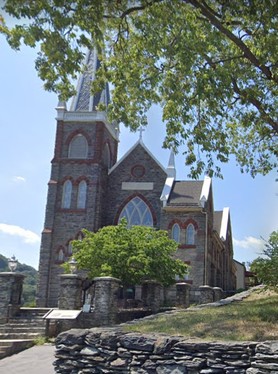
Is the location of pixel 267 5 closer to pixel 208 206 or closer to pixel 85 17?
pixel 85 17

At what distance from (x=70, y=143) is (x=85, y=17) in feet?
89.2

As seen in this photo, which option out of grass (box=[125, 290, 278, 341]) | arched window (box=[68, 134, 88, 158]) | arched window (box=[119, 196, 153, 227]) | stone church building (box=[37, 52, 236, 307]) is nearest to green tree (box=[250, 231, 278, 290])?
grass (box=[125, 290, 278, 341])

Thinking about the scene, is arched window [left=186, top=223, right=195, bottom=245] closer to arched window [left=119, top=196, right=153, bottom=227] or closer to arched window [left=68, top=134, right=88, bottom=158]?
arched window [left=119, top=196, right=153, bottom=227]

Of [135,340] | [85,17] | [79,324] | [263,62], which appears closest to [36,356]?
[79,324]

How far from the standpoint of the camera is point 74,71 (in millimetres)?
11141

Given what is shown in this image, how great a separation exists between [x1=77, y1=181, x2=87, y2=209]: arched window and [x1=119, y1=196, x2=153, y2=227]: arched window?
2967mm

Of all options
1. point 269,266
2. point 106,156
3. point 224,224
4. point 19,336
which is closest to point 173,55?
point 269,266

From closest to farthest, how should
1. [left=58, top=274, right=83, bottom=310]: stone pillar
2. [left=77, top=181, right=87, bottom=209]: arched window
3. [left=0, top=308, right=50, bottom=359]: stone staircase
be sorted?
1. [left=0, top=308, right=50, bottom=359]: stone staircase
2. [left=58, top=274, right=83, bottom=310]: stone pillar
3. [left=77, top=181, right=87, bottom=209]: arched window

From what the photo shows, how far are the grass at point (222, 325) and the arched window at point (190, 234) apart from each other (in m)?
22.1

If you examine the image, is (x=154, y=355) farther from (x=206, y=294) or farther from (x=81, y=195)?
(x=81, y=195)

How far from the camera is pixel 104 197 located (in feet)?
121

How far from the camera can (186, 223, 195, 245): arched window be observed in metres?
33.6

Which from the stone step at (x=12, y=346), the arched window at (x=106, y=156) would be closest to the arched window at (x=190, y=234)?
the arched window at (x=106, y=156)

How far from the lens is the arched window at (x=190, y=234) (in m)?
33.6
